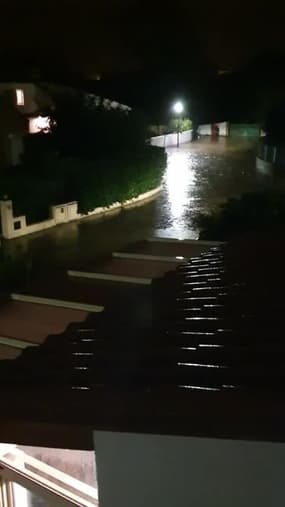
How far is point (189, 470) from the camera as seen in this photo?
60.0 inches

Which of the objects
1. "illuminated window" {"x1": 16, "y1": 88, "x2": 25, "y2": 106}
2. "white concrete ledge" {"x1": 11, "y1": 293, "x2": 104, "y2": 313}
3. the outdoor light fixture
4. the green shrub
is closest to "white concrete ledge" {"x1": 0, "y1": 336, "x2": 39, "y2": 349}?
"white concrete ledge" {"x1": 11, "y1": 293, "x2": 104, "y2": 313}

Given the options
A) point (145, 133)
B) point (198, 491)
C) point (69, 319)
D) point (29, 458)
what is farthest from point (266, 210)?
point (145, 133)

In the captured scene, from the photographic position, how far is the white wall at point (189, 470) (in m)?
1.45

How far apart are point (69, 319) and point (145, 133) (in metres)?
8.11

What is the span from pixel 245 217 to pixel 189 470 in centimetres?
450

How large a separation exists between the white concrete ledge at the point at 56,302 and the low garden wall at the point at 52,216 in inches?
185

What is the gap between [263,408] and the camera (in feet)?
3.75

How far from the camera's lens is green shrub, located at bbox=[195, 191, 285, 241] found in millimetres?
5633

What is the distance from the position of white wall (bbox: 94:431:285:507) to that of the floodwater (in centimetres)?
391

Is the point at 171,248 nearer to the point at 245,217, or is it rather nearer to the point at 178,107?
the point at 245,217

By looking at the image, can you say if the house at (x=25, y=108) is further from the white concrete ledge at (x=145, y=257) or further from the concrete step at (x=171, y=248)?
the white concrete ledge at (x=145, y=257)

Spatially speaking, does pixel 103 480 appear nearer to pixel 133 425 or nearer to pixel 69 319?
pixel 133 425

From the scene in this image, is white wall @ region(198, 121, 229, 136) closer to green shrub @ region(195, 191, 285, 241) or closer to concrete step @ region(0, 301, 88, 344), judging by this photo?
green shrub @ region(195, 191, 285, 241)

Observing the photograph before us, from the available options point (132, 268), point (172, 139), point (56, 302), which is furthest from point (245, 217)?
point (172, 139)
